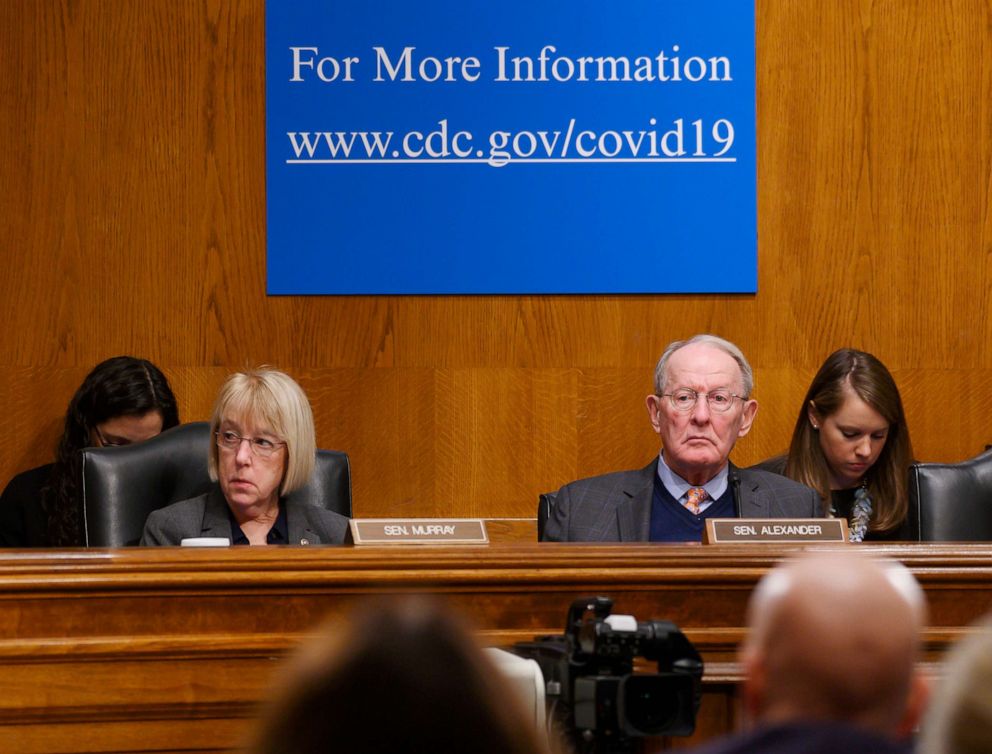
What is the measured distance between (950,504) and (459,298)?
182cm

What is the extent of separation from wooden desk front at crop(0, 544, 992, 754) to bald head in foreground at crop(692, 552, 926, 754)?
3.93 feet

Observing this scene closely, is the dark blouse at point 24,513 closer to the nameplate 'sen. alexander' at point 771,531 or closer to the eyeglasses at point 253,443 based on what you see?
the eyeglasses at point 253,443

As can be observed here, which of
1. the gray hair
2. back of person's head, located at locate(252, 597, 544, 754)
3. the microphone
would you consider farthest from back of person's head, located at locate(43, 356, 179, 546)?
back of person's head, located at locate(252, 597, 544, 754)

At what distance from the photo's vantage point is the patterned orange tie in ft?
12.4

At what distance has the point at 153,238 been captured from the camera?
16.3 feet

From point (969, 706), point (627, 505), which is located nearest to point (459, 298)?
point (627, 505)

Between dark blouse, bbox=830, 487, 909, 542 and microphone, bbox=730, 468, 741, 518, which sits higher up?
microphone, bbox=730, 468, 741, 518

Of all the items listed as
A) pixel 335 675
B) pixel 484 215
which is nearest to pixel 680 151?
pixel 484 215

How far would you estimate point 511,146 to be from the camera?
198 inches

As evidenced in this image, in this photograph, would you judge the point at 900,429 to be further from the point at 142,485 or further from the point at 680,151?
the point at 142,485

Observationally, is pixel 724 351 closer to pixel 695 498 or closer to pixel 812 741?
pixel 695 498

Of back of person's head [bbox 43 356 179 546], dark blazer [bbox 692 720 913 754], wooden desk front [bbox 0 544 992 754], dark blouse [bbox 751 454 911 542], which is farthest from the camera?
back of person's head [bbox 43 356 179 546]

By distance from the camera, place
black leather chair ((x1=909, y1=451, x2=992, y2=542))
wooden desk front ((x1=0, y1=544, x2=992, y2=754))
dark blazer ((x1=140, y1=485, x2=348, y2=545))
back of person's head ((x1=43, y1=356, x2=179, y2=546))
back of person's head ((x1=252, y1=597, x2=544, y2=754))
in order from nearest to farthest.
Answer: back of person's head ((x1=252, y1=597, x2=544, y2=754)) < wooden desk front ((x1=0, y1=544, x2=992, y2=754)) < dark blazer ((x1=140, y1=485, x2=348, y2=545)) < black leather chair ((x1=909, y1=451, x2=992, y2=542)) < back of person's head ((x1=43, y1=356, x2=179, y2=546))

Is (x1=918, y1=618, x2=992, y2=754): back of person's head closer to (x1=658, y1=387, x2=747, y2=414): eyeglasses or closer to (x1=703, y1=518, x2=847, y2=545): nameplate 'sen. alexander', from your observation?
(x1=703, y1=518, x2=847, y2=545): nameplate 'sen. alexander'
